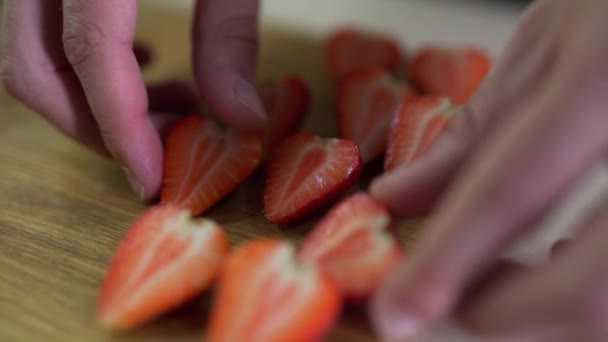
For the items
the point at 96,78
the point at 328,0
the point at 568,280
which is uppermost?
the point at 568,280

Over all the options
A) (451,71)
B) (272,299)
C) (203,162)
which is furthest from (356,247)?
(451,71)

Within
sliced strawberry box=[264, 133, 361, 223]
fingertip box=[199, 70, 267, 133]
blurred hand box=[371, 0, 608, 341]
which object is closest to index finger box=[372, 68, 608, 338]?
blurred hand box=[371, 0, 608, 341]

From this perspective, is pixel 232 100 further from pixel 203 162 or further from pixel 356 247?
pixel 356 247

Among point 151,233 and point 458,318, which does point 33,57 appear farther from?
point 458,318

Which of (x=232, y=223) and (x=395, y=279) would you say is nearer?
(x=395, y=279)

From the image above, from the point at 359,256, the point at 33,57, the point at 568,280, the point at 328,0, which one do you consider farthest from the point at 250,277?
the point at 328,0

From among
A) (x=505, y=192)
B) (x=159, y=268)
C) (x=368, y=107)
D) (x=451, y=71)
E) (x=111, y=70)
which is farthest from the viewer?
(x=451, y=71)
